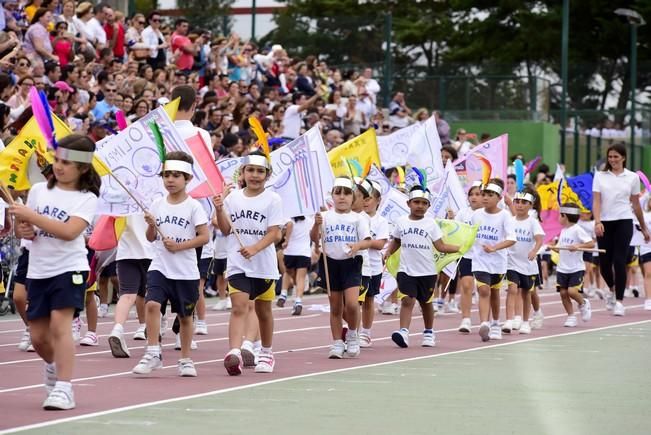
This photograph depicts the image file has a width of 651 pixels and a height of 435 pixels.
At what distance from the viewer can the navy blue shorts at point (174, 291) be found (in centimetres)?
1241

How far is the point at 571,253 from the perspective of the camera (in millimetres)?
19812

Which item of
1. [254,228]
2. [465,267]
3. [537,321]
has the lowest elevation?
[537,321]

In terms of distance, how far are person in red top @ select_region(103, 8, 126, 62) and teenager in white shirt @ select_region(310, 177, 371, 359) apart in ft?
42.2

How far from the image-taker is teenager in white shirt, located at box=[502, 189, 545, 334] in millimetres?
17891

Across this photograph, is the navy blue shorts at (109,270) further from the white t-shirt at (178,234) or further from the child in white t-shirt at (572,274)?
the child in white t-shirt at (572,274)

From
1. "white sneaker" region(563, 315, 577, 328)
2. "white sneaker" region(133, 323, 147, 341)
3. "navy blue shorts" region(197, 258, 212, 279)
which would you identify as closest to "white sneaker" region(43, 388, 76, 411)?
"white sneaker" region(133, 323, 147, 341)

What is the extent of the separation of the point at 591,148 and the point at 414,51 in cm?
2143

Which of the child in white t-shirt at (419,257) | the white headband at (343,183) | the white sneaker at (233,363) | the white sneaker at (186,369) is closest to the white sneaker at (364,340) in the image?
the child in white t-shirt at (419,257)

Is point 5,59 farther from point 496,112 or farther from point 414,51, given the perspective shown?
point 414,51

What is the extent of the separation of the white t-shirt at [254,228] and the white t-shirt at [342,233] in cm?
146

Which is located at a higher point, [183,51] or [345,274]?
[183,51]

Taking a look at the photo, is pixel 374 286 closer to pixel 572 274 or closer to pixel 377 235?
pixel 377 235

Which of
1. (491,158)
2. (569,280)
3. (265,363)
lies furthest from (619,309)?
(265,363)

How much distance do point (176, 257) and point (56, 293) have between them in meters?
2.27
